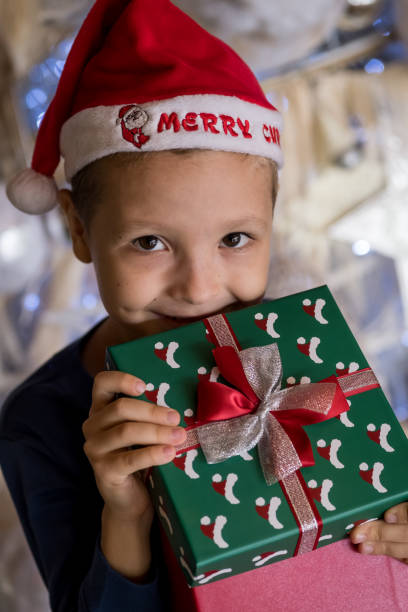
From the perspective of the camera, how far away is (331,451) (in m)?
0.78

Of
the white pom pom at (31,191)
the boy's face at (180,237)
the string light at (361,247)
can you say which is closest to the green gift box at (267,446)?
the boy's face at (180,237)

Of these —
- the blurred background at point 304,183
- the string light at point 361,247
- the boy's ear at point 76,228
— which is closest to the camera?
the boy's ear at point 76,228

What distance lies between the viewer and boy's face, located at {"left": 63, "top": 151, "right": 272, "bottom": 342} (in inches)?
35.8

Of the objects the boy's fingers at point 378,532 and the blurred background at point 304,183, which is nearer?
the boy's fingers at point 378,532

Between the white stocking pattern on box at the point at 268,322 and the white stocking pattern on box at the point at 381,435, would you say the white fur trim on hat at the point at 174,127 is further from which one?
the white stocking pattern on box at the point at 381,435

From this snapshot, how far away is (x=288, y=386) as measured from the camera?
82cm

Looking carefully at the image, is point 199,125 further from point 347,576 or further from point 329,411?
point 347,576

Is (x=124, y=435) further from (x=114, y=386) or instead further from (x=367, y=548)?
(x=367, y=548)

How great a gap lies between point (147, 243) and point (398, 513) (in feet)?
1.64

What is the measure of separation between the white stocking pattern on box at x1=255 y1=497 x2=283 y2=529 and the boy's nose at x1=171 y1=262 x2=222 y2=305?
0.31 metres

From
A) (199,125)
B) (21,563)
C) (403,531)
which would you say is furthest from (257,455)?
(21,563)

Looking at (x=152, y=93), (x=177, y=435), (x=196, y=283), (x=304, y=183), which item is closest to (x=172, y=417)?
(x=177, y=435)

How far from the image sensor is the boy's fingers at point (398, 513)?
77cm

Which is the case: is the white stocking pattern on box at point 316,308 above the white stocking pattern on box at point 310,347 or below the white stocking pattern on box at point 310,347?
above
